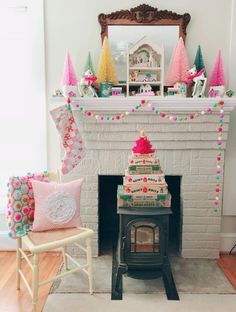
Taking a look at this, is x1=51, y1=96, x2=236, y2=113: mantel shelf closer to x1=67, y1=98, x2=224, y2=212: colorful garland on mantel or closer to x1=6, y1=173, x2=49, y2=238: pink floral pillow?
x1=67, y1=98, x2=224, y2=212: colorful garland on mantel

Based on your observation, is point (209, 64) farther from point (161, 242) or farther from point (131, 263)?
point (131, 263)

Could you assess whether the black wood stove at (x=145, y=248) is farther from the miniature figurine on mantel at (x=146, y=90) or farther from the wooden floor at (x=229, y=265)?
the miniature figurine on mantel at (x=146, y=90)

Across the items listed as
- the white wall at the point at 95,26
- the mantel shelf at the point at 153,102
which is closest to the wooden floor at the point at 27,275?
the mantel shelf at the point at 153,102

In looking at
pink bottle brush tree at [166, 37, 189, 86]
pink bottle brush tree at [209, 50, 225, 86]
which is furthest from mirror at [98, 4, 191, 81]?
pink bottle brush tree at [209, 50, 225, 86]

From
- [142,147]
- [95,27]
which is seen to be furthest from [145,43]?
[142,147]

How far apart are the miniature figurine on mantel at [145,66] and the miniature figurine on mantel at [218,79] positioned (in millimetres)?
423

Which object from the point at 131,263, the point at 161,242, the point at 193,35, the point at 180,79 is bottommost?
the point at 131,263

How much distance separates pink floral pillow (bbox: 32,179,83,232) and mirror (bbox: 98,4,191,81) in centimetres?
128

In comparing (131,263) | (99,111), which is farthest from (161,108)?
(131,263)

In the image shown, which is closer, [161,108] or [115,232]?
[161,108]

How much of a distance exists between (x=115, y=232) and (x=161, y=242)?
0.94 m

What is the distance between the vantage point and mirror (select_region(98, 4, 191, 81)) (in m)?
2.72

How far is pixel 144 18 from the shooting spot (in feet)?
8.96

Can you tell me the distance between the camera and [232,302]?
2.16m
